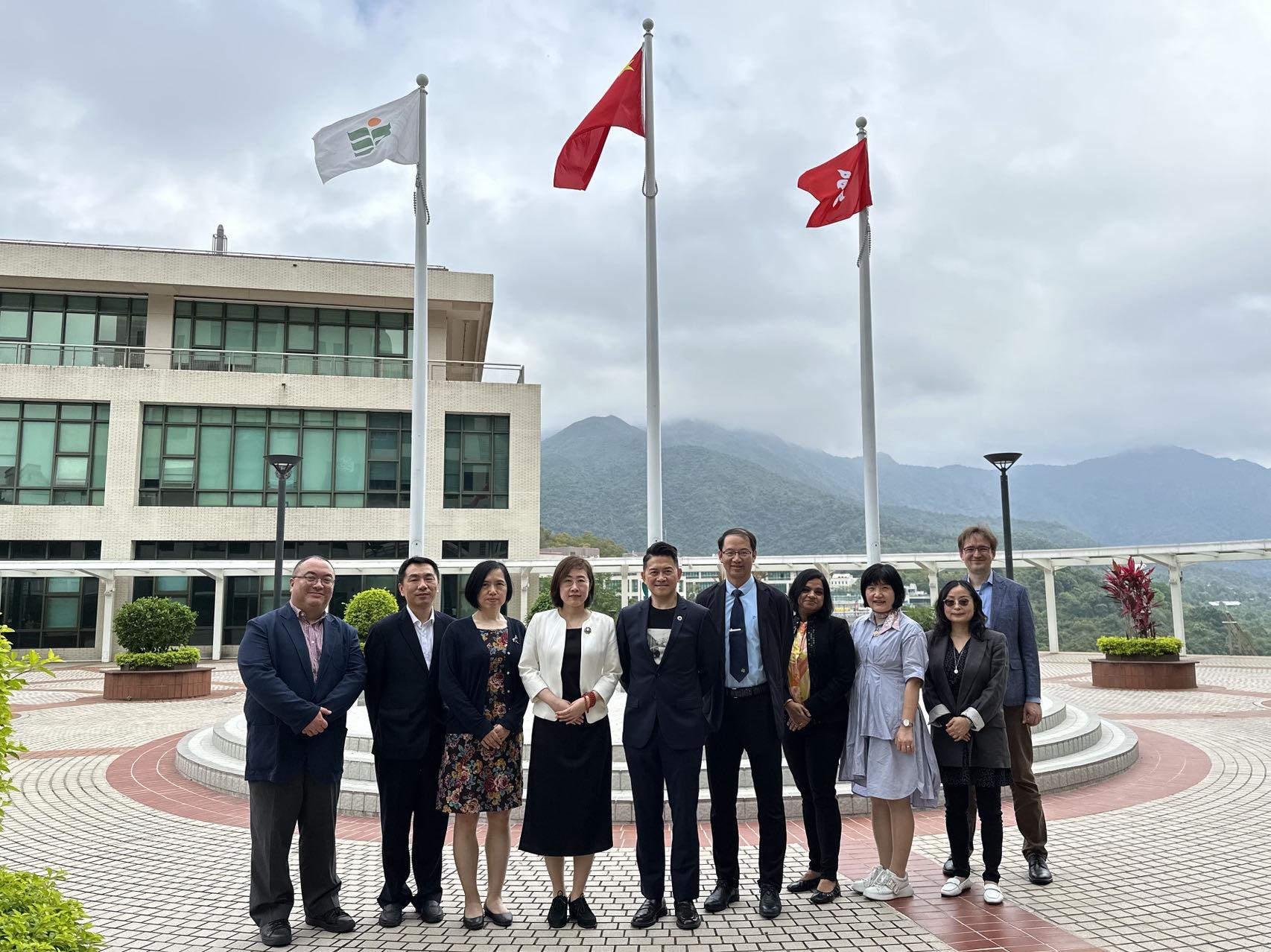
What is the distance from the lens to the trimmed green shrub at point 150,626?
15.1 m

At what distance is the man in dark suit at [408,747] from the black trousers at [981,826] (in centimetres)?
286

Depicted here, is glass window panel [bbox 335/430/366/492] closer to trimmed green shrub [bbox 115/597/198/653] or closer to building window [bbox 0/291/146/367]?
building window [bbox 0/291/146/367]

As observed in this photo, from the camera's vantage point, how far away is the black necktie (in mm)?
4723

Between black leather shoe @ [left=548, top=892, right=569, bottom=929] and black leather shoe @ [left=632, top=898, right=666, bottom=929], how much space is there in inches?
13.9

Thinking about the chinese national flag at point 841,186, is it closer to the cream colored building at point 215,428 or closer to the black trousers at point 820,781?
the black trousers at point 820,781

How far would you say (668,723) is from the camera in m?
4.48

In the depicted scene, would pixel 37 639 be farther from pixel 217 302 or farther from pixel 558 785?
pixel 558 785

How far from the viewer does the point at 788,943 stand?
13.5 feet

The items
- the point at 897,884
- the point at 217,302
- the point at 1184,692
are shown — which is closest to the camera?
the point at 897,884

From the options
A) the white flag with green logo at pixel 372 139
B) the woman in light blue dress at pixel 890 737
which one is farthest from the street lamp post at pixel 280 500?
the woman in light blue dress at pixel 890 737

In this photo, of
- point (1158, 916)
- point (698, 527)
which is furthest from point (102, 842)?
point (698, 527)

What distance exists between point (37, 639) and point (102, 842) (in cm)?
2163

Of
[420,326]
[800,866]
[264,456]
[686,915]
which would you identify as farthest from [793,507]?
[686,915]

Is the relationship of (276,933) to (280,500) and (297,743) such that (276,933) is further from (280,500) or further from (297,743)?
(280,500)
